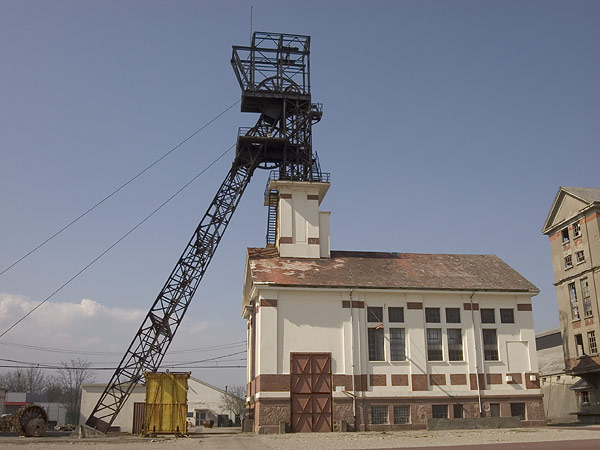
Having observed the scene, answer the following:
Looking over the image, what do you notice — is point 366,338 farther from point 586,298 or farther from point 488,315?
point 586,298

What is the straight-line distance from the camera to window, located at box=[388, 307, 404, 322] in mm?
31734

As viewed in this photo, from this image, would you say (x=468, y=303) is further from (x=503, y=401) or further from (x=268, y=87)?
(x=268, y=87)

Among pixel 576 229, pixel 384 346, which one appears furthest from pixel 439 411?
pixel 576 229

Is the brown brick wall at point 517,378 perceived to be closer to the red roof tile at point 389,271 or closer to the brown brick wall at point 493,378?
the brown brick wall at point 493,378

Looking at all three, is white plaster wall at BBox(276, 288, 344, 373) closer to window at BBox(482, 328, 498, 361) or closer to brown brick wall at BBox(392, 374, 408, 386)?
brown brick wall at BBox(392, 374, 408, 386)

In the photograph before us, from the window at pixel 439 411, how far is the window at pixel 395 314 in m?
4.83

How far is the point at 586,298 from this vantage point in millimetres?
43156

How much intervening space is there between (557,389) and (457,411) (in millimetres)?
21495

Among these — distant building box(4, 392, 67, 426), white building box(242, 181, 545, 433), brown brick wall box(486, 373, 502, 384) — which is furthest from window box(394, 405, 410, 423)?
distant building box(4, 392, 67, 426)

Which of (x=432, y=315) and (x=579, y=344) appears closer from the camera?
(x=432, y=315)

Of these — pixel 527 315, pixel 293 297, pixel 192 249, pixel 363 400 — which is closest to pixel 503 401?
pixel 527 315

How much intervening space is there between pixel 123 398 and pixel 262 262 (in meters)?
11.1

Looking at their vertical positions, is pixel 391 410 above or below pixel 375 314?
below

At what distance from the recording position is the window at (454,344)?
3178 cm
